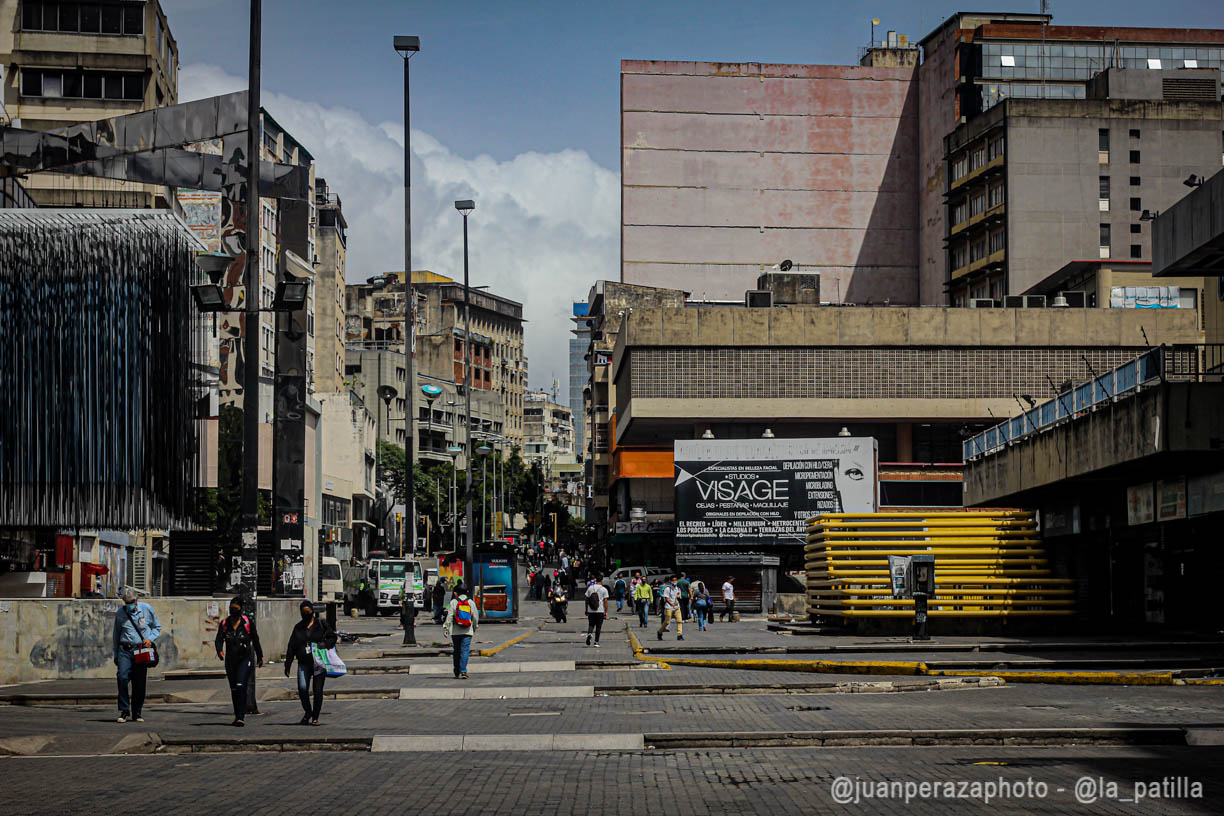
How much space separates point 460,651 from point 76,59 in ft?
183

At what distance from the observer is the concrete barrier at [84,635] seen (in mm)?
23125

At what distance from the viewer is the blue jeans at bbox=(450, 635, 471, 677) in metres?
23.9

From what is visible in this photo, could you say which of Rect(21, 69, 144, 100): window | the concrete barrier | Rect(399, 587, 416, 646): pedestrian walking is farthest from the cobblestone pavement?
Rect(21, 69, 144, 100): window

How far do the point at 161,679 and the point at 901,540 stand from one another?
64.5ft

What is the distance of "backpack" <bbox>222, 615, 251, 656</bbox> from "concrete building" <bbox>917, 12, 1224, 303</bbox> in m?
73.8

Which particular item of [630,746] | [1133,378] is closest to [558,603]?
[1133,378]

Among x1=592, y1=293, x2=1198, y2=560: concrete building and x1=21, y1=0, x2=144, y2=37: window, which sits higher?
x1=21, y1=0, x2=144, y2=37: window

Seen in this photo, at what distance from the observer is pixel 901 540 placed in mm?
36562

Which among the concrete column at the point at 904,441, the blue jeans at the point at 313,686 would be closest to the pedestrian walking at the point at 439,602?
the blue jeans at the point at 313,686

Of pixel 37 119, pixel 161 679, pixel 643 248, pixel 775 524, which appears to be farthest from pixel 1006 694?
pixel 643 248

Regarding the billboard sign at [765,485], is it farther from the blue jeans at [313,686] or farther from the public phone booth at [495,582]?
the blue jeans at [313,686]

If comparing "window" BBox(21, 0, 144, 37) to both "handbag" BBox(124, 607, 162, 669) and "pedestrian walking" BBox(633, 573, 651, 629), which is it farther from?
"handbag" BBox(124, 607, 162, 669)

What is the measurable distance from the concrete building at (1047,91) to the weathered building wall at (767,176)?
2.32 m

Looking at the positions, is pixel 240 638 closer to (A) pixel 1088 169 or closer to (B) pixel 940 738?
(B) pixel 940 738
